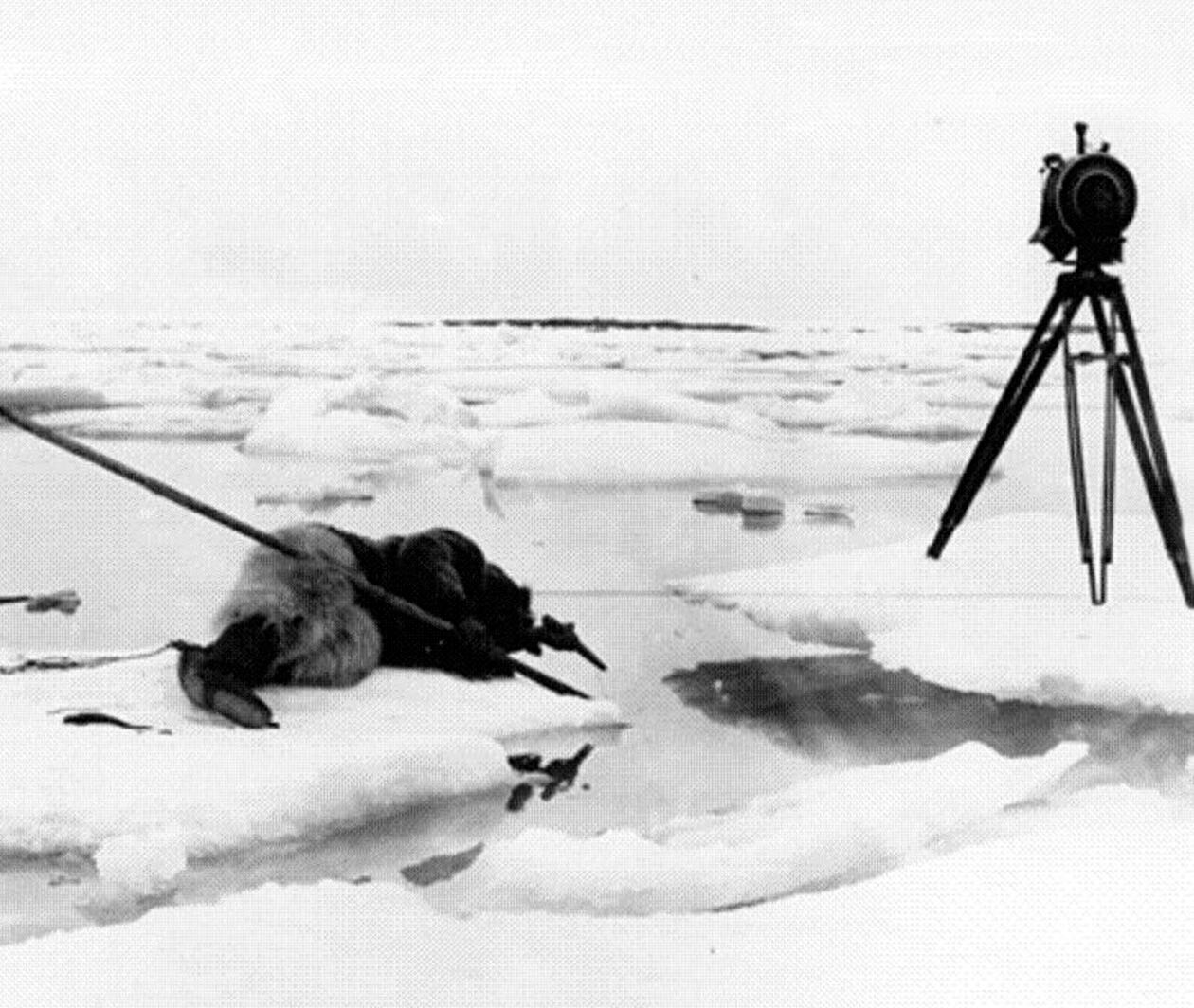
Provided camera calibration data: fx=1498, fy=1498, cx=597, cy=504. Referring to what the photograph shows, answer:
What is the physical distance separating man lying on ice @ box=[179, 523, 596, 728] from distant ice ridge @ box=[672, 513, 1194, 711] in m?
0.18

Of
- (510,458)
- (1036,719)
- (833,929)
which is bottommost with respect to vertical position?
(833,929)

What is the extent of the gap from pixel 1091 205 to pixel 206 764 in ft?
3.27

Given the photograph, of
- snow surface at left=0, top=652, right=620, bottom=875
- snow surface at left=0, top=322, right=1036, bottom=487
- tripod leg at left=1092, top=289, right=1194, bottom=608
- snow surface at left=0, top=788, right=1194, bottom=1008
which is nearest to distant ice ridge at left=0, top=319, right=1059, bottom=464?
snow surface at left=0, top=322, right=1036, bottom=487

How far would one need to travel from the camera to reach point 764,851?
142cm

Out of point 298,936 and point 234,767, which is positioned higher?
point 234,767

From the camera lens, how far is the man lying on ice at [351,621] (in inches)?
54.7

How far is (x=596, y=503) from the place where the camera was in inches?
57.2

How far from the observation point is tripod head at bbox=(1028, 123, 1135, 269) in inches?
57.4

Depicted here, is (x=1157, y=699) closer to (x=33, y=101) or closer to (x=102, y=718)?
(x=102, y=718)

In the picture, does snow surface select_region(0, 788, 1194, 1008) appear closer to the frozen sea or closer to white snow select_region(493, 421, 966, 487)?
the frozen sea

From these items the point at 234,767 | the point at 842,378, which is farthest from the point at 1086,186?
the point at 234,767

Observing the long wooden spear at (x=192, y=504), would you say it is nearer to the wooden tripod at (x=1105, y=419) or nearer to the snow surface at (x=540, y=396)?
the snow surface at (x=540, y=396)

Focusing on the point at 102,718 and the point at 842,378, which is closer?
the point at 102,718

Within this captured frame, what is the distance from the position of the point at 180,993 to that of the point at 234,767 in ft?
0.68
